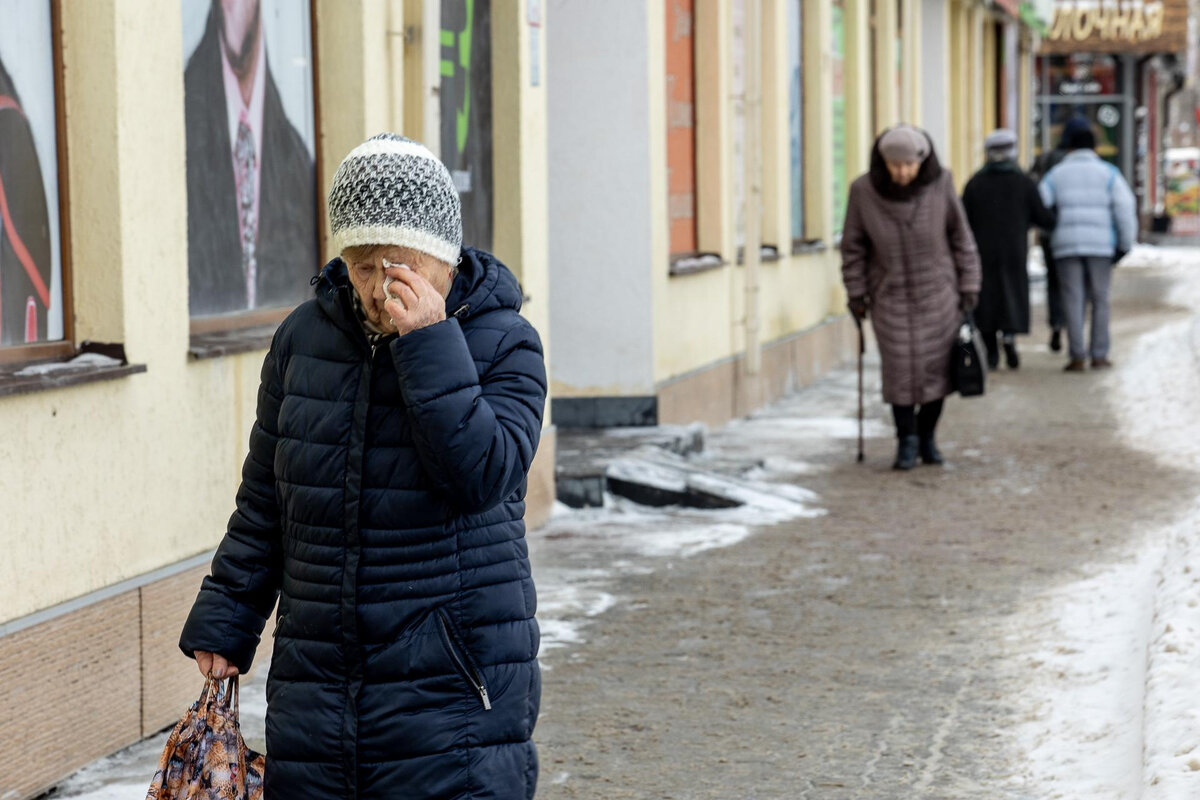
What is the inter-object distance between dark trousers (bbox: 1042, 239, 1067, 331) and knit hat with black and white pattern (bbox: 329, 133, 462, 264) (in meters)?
13.9

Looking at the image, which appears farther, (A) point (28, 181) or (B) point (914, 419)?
(B) point (914, 419)

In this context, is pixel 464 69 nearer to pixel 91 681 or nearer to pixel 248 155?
pixel 248 155

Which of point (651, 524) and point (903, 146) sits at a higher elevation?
point (903, 146)

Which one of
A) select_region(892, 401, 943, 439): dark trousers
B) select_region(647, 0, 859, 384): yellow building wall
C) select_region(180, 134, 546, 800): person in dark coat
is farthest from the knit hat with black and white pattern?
select_region(647, 0, 859, 384): yellow building wall

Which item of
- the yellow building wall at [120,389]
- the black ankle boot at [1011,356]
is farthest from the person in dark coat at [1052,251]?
the yellow building wall at [120,389]

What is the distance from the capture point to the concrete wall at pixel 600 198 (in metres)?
10.5

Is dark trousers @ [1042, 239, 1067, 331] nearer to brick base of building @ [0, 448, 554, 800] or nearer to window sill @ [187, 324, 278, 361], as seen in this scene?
window sill @ [187, 324, 278, 361]

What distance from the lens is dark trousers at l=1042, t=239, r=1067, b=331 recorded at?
1659 centimetres

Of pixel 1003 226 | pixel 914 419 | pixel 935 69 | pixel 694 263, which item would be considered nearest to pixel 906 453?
pixel 914 419

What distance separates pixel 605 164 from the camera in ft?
34.8

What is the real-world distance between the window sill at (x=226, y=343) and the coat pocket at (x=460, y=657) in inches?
106

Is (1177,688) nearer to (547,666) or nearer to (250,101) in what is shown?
(547,666)

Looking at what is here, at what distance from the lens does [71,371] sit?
4.88 m

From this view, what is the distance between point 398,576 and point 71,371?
210 centimetres
